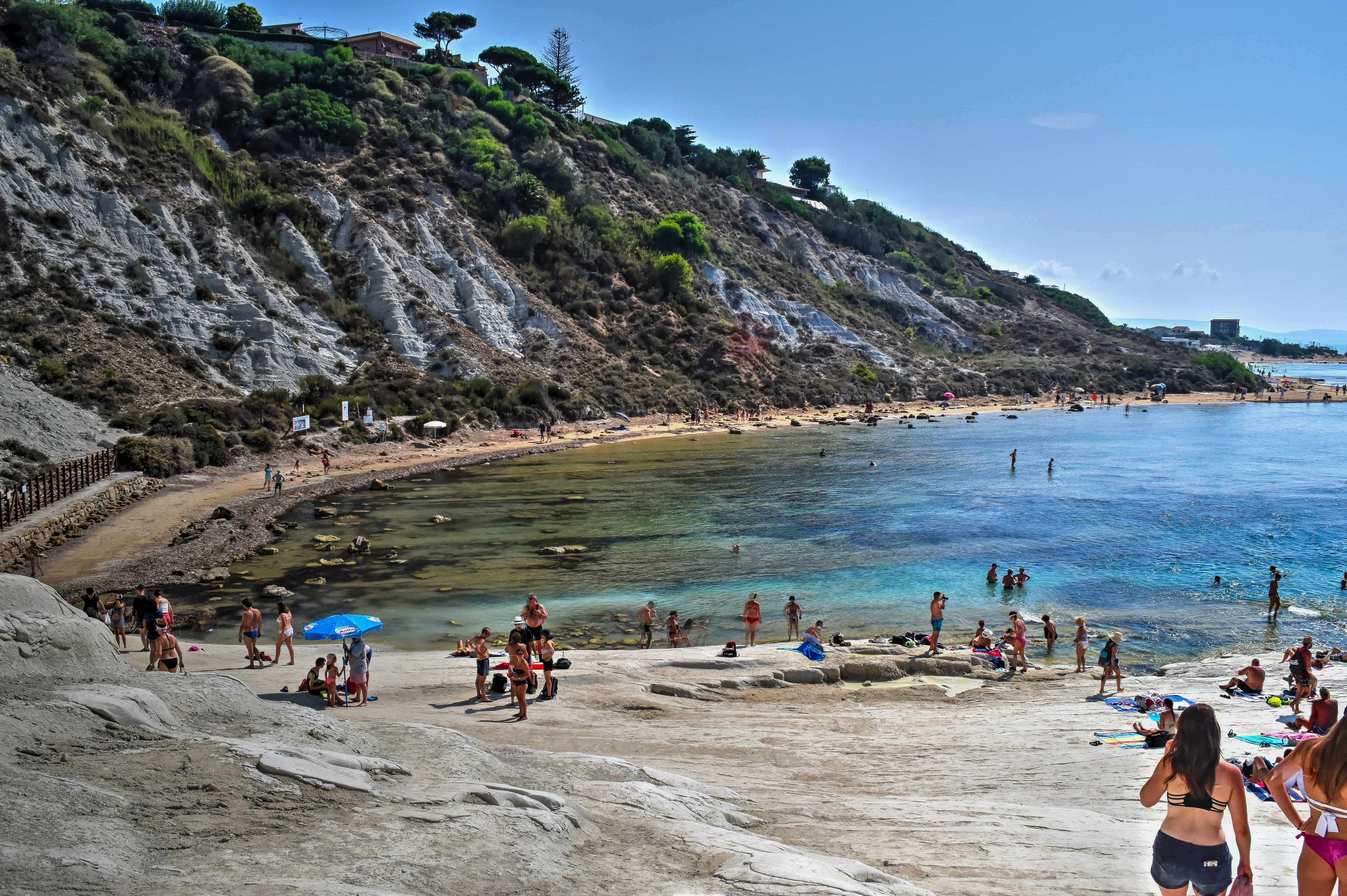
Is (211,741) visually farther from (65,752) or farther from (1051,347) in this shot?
(1051,347)

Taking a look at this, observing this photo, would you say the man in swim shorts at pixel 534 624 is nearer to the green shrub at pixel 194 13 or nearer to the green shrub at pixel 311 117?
the green shrub at pixel 311 117

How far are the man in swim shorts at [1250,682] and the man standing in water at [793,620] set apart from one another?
347 inches

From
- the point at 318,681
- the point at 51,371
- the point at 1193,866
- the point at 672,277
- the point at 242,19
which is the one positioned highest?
the point at 242,19

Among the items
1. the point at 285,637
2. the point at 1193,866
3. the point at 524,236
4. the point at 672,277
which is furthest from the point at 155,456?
the point at 672,277

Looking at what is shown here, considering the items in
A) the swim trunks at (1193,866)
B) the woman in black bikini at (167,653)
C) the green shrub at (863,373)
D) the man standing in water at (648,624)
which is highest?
the green shrub at (863,373)

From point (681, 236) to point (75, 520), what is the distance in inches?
2749

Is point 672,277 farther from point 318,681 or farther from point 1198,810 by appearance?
point 1198,810

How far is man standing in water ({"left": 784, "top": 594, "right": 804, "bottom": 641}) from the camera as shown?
833 inches

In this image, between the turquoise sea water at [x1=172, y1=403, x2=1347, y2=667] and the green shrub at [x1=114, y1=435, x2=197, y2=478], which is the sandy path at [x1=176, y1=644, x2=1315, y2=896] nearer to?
the turquoise sea water at [x1=172, y1=403, x2=1347, y2=667]

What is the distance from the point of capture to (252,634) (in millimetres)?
16500

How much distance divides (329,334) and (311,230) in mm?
12527

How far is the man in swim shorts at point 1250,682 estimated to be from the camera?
16.1 meters

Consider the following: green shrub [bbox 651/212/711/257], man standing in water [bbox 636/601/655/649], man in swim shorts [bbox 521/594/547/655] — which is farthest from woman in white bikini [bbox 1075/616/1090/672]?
green shrub [bbox 651/212/711/257]

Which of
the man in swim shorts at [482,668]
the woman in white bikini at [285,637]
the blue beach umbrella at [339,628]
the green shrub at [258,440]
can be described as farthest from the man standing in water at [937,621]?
the green shrub at [258,440]
